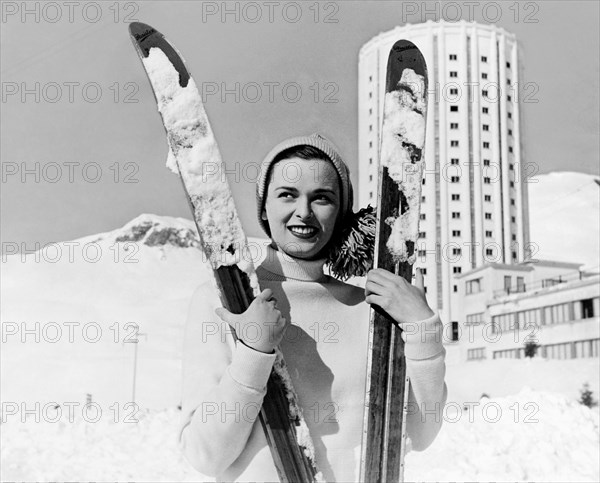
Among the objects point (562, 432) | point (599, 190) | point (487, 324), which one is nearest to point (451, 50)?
point (487, 324)

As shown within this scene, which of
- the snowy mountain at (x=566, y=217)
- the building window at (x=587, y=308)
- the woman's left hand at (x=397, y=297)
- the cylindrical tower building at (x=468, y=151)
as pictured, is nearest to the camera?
the woman's left hand at (x=397, y=297)

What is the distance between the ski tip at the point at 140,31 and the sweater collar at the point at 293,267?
58cm

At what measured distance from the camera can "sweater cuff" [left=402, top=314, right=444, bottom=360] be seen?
153cm

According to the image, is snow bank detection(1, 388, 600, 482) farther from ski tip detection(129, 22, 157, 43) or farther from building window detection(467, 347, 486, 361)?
building window detection(467, 347, 486, 361)

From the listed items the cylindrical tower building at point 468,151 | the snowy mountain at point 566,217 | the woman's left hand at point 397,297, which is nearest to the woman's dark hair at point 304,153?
the woman's left hand at point 397,297

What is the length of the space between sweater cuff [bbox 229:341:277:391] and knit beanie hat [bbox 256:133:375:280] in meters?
0.37

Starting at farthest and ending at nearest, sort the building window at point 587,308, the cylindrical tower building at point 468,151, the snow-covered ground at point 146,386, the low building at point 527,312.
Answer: the cylindrical tower building at point 468,151 → the low building at point 527,312 → the building window at point 587,308 → the snow-covered ground at point 146,386

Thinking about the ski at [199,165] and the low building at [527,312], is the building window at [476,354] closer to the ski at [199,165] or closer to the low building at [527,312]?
the low building at [527,312]

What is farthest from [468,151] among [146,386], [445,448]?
[445,448]

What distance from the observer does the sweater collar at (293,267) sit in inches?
67.1

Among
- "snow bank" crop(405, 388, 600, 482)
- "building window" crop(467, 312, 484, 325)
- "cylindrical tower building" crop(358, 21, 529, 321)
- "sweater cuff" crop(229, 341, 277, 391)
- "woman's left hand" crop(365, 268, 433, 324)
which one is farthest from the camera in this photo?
"cylindrical tower building" crop(358, 21, 529, 321)

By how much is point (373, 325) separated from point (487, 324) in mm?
25484

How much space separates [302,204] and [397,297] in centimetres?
29

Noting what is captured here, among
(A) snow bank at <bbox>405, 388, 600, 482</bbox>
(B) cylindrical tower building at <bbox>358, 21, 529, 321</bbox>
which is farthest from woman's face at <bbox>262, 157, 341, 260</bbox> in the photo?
(B) cylindrical tower building at <bbox>358, 21, 529, 321</bbox>
